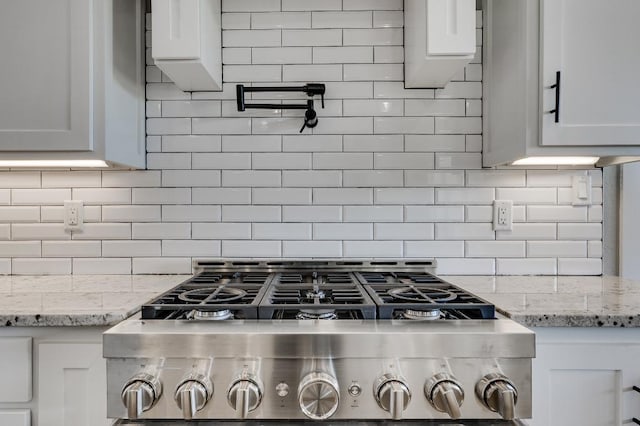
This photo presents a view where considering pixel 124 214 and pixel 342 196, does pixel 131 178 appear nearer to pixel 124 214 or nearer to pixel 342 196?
pixel 124 214

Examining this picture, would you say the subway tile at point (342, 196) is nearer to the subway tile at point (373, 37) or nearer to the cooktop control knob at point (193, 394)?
the subway tile at point (373, 37)

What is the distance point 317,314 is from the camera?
1.04 m

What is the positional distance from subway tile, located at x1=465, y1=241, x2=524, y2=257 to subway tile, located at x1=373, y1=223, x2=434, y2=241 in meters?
0.18

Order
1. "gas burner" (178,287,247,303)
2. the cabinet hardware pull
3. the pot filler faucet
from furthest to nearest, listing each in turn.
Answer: the pot filler faucet
the cabinet hardware pull
"gas burner" (178,287,247,303)

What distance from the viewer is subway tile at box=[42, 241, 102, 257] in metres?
1.74

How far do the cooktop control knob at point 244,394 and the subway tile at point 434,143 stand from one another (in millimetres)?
1169

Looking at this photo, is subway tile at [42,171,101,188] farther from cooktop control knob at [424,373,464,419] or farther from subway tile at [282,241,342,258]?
cooktop control knob at [424,373,464,419]

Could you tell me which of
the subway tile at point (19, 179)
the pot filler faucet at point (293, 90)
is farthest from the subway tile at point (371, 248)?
the subway tile at point (19, 179)

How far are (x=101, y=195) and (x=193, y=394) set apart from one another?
3.87 feet

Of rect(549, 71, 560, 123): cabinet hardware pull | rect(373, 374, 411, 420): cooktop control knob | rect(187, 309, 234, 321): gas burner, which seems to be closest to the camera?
rect(373, 374, 411, 420): cooktop control knob

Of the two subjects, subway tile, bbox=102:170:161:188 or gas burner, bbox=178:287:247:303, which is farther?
subway tile, bbox=102:170:161:188

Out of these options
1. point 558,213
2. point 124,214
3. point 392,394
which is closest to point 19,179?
point 124,214

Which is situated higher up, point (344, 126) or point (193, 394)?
point (344, 126)

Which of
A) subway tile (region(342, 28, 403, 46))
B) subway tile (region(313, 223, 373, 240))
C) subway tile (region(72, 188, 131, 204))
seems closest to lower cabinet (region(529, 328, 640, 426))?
subway tile (region(313, 223, 373, 240))
